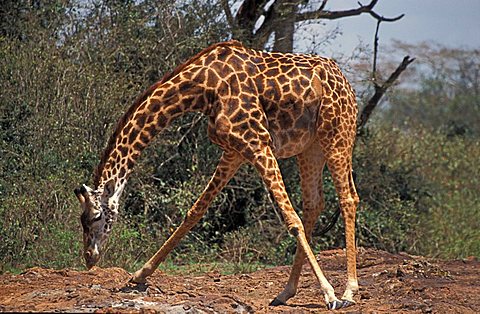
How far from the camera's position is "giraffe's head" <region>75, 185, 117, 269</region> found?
7.53m

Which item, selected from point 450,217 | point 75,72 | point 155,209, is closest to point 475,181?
point 450,217

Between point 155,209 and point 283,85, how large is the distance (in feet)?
16.7

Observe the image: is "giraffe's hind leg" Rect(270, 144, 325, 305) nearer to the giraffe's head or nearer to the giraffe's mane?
the giraffe's mane

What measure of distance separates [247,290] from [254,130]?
2.05 m

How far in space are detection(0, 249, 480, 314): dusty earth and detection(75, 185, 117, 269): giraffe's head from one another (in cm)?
32

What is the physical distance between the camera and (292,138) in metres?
8.04

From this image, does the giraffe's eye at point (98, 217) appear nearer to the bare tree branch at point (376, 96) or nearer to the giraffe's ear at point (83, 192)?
the giraffe's ear at point (83, 192)

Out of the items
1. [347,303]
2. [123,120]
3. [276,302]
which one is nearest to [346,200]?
[347,303]

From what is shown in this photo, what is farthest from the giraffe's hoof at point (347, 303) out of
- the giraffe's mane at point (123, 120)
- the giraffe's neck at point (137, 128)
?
the giraffe's mane at point (123, 120)

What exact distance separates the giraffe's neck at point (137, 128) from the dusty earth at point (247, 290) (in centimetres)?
87

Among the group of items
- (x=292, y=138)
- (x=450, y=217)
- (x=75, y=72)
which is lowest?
→ (x=450, y=217)

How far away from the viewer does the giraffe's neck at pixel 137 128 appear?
761 cm

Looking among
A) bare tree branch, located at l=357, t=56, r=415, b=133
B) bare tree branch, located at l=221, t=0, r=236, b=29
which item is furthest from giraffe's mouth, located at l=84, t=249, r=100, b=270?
bare tree branch, located at l=357, t=56, r=415, b=133

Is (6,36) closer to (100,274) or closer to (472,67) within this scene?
(100,274)
